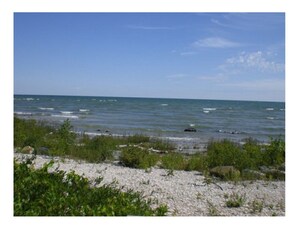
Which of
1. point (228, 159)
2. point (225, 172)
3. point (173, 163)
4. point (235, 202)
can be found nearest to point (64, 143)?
point (173, 163)

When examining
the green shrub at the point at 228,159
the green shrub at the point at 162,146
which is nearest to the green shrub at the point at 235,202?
the green shrub at the point at 228,159

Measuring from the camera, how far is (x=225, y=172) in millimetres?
8938

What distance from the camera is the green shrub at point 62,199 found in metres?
4.76

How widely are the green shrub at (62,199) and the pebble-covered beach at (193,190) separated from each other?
1.03m

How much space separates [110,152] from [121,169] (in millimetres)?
1871

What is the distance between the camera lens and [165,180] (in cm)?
820

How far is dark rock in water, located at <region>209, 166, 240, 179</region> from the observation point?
28.9 feet

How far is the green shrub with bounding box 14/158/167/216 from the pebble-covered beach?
1.03 m

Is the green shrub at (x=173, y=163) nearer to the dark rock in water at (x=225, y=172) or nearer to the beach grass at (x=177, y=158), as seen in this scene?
the beach grass at (x=177, y=158)

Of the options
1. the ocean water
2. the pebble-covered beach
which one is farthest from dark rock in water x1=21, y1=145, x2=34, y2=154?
the ocean water

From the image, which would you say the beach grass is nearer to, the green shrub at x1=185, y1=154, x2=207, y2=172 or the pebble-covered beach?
the green shrub at x1=185, y1=154, x2=207, y2=172
